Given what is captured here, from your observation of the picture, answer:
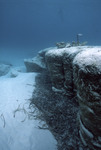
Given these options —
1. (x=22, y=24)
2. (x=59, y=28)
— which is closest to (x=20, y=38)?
(x=22, y=24)

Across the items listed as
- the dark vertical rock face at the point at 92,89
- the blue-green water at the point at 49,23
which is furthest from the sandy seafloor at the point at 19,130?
the blue-green water at the point at 49,23

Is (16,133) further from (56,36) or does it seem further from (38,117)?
(56,36)

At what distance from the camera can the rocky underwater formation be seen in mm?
1295

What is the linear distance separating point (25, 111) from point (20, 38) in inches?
3566

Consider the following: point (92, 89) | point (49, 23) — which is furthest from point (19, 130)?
point (49, 23)

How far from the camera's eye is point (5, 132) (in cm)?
256

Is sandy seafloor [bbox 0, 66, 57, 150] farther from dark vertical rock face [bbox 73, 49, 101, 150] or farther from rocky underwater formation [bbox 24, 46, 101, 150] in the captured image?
dark vertical rock face [bbox 73, 49, 101, 150]

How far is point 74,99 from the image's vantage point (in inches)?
128

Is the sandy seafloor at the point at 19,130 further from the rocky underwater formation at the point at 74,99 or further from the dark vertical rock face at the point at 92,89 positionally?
the dark vertical rock face at the point at 92,89

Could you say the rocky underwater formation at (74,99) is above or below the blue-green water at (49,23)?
below

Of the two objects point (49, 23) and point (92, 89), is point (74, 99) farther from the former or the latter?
point (49, 23)

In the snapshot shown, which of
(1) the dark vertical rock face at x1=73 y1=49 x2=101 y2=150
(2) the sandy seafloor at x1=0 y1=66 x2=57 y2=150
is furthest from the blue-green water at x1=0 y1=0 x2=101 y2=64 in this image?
(1) the dark vertical rock face at x1=73 y1=49 x2=101 y2=150

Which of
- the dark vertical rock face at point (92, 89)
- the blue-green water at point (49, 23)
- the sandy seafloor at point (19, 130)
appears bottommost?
the sandy seafloor at point (19, 130)

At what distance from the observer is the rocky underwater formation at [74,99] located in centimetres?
129
